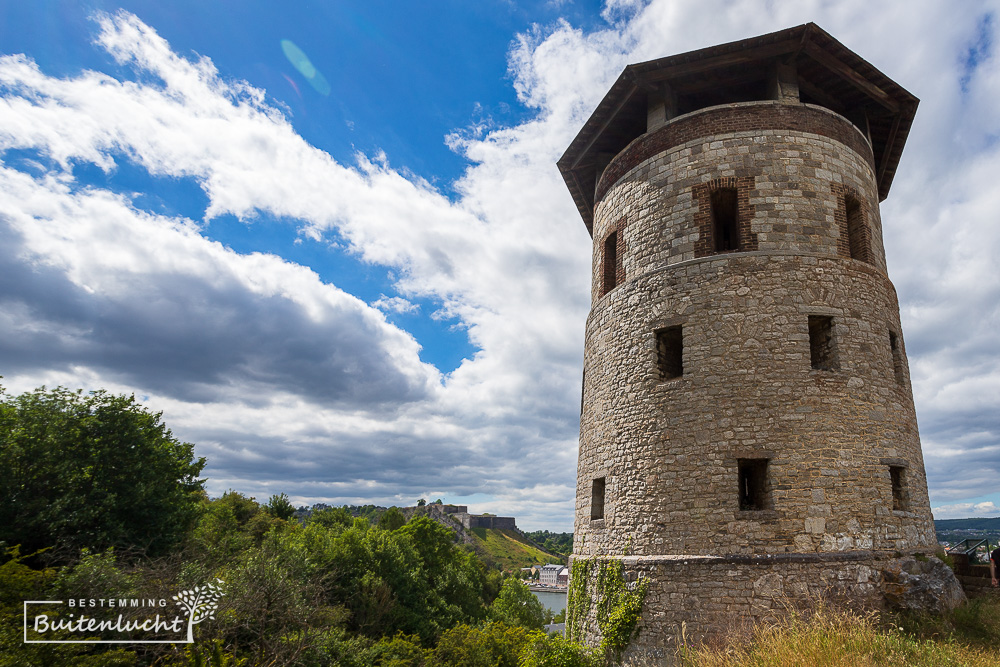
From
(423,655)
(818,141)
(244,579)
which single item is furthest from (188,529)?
(818,141)

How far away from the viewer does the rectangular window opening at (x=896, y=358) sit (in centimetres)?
1172

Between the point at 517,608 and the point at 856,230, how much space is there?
112ft

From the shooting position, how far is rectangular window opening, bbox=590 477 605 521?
1227cm

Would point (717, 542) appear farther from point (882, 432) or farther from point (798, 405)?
point (882, 432)

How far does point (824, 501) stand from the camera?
9.86 m

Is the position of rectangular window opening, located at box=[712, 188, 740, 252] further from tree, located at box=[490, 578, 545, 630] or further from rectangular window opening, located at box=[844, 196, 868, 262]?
tree, located at box=[490, 578, 545, 630]

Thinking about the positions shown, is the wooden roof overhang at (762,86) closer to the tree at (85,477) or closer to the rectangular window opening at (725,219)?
the rectangular window opening at (725,219)

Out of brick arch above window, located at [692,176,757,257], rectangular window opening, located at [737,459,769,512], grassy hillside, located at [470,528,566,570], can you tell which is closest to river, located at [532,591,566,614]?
grassy hillside, located at [470,528,566,570]

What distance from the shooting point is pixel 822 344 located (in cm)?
1126

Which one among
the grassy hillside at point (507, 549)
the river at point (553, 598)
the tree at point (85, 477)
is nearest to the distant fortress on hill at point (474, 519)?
the grassy hillside at point (507, 549)

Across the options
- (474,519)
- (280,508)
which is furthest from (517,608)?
(474,519)

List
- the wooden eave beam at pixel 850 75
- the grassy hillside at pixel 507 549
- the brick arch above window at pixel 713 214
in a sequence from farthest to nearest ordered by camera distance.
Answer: the grassy hillside at pixel 507 549 < the wooden eave beam at pixel 850 75 < the brick arch above window at pixel 713 214

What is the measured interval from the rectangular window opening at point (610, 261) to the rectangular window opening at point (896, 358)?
19.3ft

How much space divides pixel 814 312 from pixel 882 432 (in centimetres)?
255
